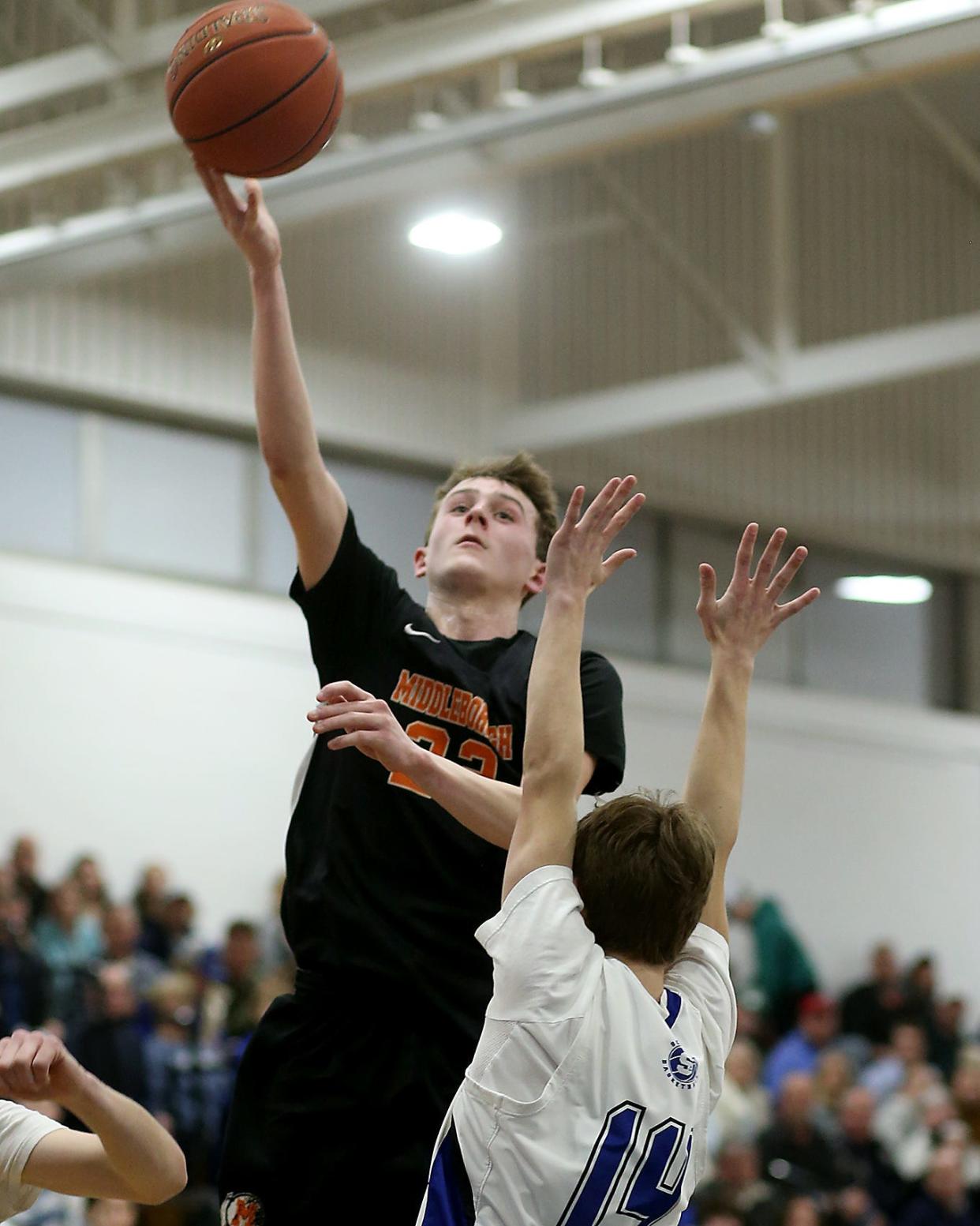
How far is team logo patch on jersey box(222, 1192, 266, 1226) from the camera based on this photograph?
350cm

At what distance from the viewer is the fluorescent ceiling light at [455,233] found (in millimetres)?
11031

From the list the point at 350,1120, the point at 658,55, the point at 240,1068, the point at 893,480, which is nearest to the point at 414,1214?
the point at 350,1120

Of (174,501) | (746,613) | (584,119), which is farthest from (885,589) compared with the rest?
(746,613)

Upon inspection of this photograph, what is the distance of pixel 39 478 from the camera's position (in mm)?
13297

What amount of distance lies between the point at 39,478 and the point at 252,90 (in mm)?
9303

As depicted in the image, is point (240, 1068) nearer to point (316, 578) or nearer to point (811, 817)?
point (316, 578)

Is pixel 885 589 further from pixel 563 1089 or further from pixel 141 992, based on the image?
pixel 563 1089

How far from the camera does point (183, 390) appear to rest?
1390 cm

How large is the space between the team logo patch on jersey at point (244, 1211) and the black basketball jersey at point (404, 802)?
442 mm

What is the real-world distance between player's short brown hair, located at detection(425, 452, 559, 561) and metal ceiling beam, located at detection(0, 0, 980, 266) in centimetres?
467

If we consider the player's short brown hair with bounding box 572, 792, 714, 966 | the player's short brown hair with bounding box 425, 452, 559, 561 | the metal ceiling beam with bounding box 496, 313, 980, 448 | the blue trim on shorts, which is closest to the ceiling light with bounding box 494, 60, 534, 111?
the metal ceiling beam with bounding box 496, 313, 980, 448

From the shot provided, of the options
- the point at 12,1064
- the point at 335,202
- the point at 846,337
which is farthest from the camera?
the point at 846,337

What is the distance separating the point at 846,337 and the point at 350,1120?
13234 millimetres

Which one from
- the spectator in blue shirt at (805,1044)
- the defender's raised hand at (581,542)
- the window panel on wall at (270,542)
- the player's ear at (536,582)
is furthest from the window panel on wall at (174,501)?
the defender's raised hand at (581,542)
